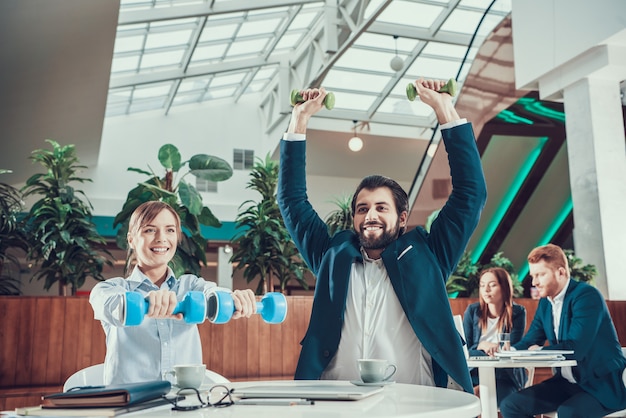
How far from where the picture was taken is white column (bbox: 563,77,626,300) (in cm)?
623

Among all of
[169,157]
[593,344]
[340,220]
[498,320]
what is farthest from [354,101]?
[593,344]

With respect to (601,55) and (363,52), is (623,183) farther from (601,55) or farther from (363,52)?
(363,52)

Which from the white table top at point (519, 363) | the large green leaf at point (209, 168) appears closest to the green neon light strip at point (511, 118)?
the large green leaf at point (209, 168)

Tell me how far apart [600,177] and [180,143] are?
33.6 ft

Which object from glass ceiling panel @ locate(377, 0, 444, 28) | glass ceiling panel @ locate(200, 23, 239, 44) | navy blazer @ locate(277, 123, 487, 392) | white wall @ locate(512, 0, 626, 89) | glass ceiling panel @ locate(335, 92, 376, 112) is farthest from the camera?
glass ceiling panel @ locate(335, 92, 376, 112)

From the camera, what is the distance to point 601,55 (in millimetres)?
6180

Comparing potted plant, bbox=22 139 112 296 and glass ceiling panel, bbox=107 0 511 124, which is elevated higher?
glass ceiling panel, bbox=107 0 511 124

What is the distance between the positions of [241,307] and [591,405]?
2.19m

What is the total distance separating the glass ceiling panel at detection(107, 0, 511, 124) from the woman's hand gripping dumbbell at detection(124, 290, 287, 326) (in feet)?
27.6

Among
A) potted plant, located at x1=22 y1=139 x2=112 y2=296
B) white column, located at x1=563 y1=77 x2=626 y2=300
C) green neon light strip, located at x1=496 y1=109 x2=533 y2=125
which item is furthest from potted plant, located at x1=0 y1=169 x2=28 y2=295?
green neon light strip, located at x1=496 y1=109 x2=533 y2=125

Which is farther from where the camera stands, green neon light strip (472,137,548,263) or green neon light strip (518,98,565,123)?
green neon light strip (472,137,548,263)

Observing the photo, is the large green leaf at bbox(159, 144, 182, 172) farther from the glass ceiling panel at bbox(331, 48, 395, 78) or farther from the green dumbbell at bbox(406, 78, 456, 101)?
the glass ceiling panel at bbox(331, 48, 395, 78)

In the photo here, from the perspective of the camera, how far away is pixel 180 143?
14461 millimetres

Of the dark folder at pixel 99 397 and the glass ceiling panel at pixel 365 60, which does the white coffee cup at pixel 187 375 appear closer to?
the dark folder at pixel 99 397
